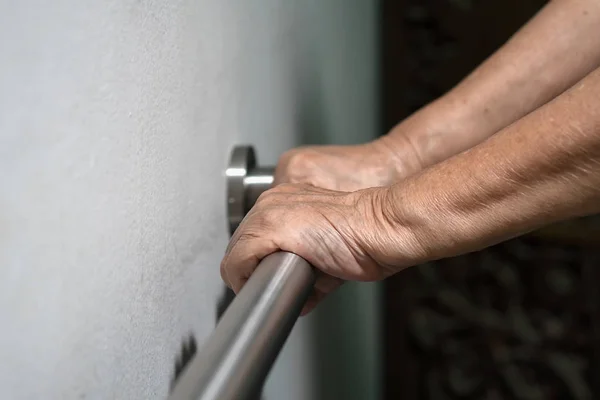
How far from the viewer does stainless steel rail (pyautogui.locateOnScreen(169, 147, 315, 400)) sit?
0.80ft

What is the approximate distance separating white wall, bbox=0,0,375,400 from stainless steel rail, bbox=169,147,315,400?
0.14ft

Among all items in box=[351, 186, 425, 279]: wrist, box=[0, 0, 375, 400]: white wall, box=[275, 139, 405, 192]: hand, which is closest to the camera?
box=[0, 0, 375, 400]: white wall

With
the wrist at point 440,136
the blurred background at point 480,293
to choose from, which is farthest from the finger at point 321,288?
the blurred background at point 480,293

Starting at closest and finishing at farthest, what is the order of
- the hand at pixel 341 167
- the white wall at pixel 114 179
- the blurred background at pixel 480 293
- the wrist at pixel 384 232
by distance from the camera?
the white wall at pixel 114 179 → the wrist at pixel 384 232 → the hand at pixel 341 167 → the blurred background at pixel 480 293

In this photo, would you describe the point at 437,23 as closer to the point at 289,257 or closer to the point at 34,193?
the point at 289,257

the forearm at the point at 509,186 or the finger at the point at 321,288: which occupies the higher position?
the forearm at the point at 509,186

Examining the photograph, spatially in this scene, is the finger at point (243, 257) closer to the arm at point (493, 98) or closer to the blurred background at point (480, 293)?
the arm at point (493, 98)

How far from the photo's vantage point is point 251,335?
278 mm

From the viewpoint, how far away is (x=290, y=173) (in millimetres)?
454

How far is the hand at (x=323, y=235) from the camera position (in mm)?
354

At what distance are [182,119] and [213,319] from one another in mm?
135

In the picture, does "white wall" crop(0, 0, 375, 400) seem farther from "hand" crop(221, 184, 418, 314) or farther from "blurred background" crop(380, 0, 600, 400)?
"blurred background" crop(380, 0, 600, 400)

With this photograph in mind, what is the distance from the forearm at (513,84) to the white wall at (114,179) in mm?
132

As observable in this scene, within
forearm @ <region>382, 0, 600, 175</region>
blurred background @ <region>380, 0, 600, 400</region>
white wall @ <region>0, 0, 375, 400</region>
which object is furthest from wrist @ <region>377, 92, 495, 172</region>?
blurred background @ <region>380, 0, 600, 400</region>
